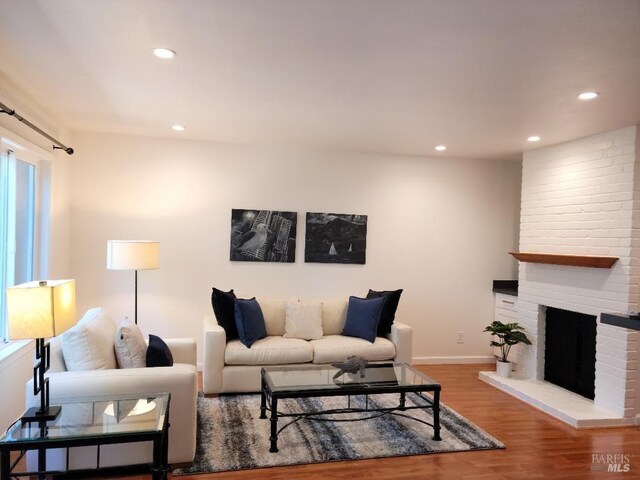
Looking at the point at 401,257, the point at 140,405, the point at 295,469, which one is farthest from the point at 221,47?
the point at 401,257

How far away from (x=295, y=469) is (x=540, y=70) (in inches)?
114

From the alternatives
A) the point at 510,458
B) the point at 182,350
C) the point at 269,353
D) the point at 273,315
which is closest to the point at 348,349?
the point at 269,353

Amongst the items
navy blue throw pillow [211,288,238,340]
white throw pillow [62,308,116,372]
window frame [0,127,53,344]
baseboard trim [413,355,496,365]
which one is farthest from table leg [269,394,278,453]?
baseboard trim [413,355,496,365]

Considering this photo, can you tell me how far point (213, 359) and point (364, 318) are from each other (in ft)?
5.16

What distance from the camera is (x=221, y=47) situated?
96.7 inches

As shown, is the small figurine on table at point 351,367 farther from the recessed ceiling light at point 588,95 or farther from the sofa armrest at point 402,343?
the recessed ceiling light at point 588,95

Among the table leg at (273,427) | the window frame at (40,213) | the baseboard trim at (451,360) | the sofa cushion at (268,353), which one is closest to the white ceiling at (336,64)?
the window frame at (40,213)

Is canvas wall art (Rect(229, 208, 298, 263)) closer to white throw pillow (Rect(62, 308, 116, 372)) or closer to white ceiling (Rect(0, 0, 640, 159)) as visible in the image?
white ceiling (Rect(0, 0, 640, 159))

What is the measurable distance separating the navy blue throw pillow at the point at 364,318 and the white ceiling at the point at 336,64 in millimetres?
1761

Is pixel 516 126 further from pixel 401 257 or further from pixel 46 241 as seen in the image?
pixel 46 241

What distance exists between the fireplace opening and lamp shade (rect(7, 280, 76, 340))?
4353 millimetres

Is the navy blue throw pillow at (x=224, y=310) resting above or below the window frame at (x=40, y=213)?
below

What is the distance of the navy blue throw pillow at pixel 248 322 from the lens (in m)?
4.34

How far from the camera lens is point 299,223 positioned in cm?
532
